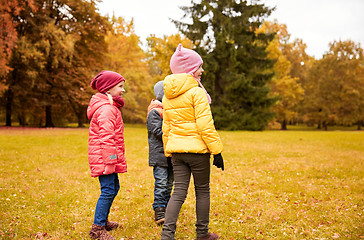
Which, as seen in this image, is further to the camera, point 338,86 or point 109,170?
point 338,86

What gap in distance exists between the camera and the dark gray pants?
10.6 ft

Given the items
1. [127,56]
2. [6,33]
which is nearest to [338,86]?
[127,56]

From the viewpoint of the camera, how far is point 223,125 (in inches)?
1048

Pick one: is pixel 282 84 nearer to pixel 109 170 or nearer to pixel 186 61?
pixel 186 61

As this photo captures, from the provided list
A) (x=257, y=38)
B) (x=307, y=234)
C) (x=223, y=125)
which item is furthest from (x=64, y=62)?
(x=307, y=234)

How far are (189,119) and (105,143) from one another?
1071mm

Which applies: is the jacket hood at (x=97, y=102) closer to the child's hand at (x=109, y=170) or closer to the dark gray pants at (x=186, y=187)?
the child's hand at (x=109, y=170)

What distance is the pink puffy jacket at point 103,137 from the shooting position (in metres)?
3.45

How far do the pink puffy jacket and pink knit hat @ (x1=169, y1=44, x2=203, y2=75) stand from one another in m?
1.00

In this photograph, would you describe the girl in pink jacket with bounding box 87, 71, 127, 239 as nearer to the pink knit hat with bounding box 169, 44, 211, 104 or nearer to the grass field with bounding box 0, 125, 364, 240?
the grass field with bounding box 0, 125, 364, 240

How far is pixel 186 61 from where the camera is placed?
337cm

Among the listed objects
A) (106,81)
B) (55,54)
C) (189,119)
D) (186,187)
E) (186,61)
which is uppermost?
(55,54)

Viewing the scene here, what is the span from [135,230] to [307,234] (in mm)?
2355

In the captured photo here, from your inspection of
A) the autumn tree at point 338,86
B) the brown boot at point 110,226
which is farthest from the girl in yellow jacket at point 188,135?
the autumn tree at point 338,86
